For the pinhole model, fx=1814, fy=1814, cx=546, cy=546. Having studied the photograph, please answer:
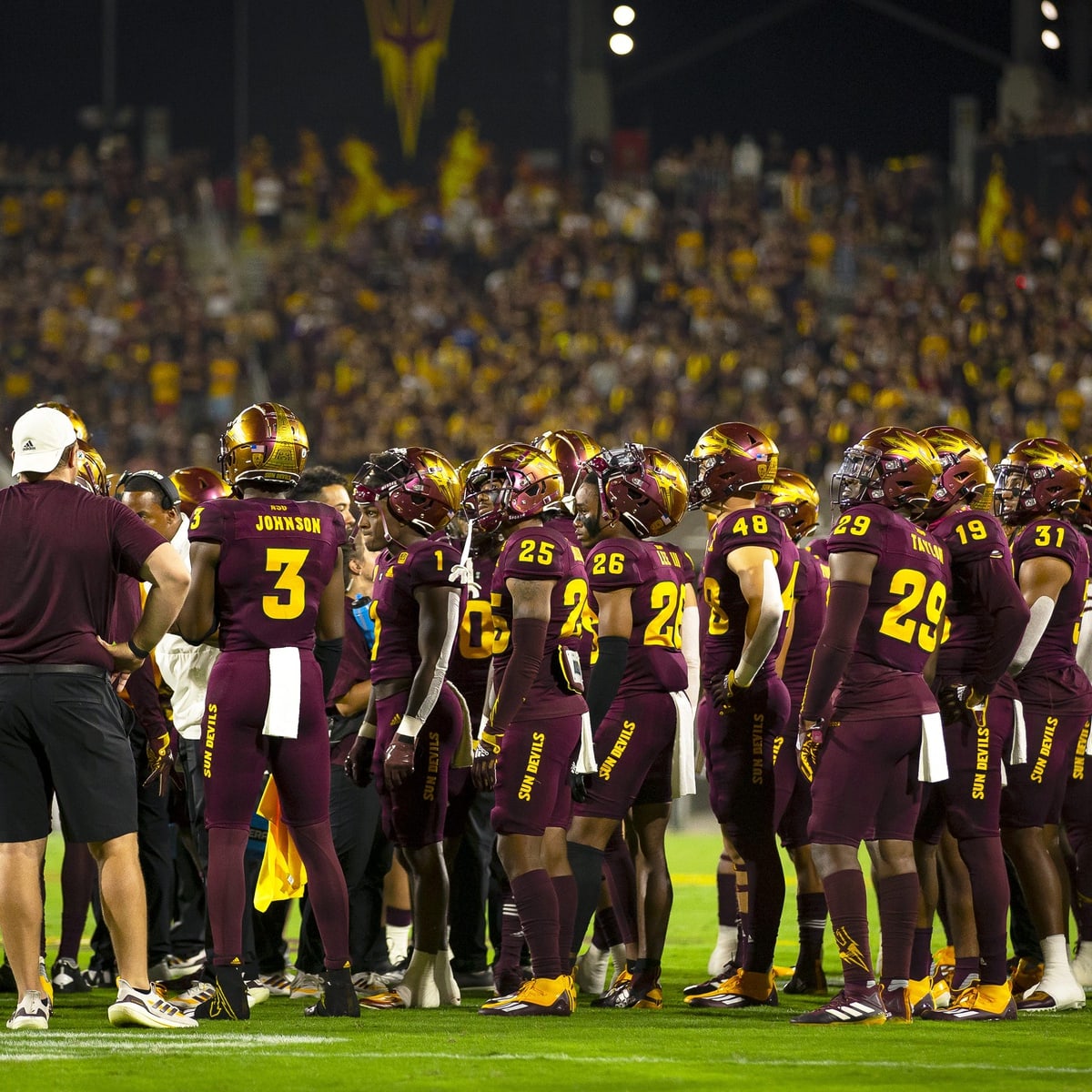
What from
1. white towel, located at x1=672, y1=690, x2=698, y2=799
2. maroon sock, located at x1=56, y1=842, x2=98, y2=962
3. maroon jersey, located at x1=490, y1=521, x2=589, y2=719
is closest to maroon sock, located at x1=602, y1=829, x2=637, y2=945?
white towel, located at x1=672, y1=690, x2=698, y2=799

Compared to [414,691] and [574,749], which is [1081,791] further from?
[414,691]

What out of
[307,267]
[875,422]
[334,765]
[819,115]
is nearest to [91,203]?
[307,267]

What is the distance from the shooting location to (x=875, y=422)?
68.6 feet

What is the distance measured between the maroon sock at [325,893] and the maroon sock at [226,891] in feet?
0.76

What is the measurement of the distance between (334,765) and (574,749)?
141 centimetres

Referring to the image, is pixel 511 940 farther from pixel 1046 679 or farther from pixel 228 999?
pixel 1046 679

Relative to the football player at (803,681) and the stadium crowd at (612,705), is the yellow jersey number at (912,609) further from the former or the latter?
the football player at (803,681)

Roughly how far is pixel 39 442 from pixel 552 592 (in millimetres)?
1956

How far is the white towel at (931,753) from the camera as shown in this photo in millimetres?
6625

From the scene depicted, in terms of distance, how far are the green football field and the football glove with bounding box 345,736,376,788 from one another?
945mm

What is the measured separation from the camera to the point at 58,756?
603cm

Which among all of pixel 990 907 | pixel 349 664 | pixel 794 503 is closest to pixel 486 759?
pixel 349 664

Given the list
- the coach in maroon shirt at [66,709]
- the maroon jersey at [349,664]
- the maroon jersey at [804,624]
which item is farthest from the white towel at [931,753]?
the coach in maroon shirt at [66,709]

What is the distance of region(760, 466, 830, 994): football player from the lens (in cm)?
790
